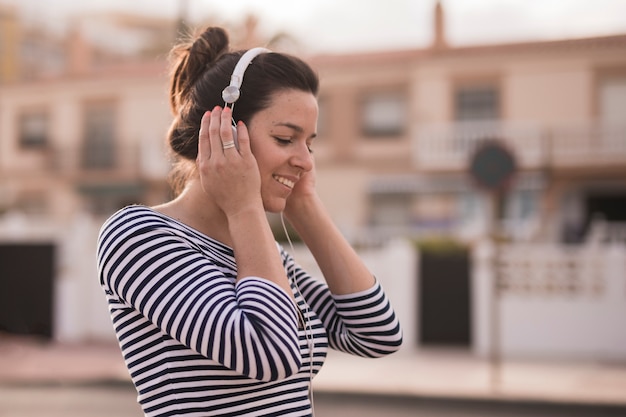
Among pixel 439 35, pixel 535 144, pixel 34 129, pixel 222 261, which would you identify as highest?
pixel 439 35

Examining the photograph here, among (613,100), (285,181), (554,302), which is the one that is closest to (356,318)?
(285,181)

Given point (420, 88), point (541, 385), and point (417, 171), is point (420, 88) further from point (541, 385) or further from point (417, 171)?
point (541, 385)

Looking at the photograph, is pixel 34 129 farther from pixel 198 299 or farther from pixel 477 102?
pixel 198 299

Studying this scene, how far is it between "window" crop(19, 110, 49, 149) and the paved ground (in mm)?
20316

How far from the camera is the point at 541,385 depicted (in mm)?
8672

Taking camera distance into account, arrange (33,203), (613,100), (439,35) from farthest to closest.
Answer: (33,203), (439,35), (613,100)

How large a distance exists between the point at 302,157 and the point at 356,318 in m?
0.42

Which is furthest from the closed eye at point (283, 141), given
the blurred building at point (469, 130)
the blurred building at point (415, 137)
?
the blurred building at point (469, 130)

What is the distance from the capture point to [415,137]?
2538 centimetres

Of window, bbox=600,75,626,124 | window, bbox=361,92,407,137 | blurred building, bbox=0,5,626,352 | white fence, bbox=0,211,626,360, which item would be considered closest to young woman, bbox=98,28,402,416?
white fence, bbox=0,211,626,360

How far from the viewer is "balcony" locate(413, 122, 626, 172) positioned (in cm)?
2302

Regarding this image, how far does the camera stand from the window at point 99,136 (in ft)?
96.5

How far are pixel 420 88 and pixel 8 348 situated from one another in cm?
1618

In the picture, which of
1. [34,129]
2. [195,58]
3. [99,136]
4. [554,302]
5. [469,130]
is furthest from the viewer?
[34,129]
